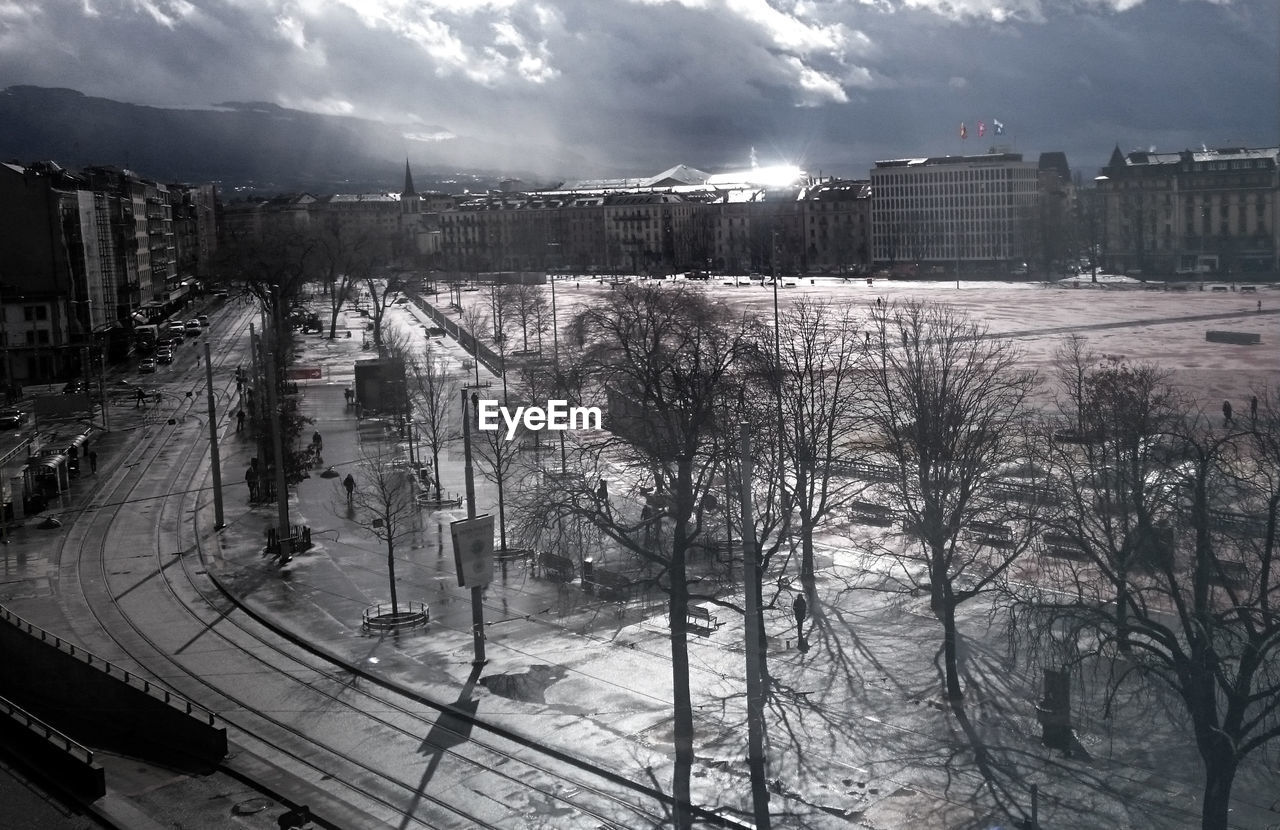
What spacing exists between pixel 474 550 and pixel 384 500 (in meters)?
4.07

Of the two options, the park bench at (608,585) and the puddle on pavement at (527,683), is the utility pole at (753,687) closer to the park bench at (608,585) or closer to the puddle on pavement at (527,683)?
the puddle on pavement at (527,683)

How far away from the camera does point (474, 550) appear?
57.0 feet

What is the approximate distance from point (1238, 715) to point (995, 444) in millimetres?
7809

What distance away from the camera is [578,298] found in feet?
256

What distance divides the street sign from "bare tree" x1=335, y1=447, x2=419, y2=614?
3198mm

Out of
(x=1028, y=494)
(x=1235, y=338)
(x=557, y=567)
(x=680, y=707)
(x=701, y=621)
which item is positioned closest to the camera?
(x=680, y=707)

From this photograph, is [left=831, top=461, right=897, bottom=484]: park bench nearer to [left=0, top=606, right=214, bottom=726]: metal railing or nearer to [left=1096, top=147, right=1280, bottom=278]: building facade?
[left=0, top=606, right=214, bottom=726]: metal railing

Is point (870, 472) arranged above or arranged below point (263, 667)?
above

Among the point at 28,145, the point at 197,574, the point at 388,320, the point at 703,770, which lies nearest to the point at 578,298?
the point at 388,320

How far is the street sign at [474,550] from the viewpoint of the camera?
679 inches

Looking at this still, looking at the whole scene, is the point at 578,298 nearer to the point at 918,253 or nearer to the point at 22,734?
A: the point at 918,253

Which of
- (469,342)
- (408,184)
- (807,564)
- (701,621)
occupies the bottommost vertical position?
(701,621)

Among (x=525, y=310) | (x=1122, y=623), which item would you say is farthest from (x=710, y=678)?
(x=525, y=310)

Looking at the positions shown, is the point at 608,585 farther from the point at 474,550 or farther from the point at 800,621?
the point at 800,621
